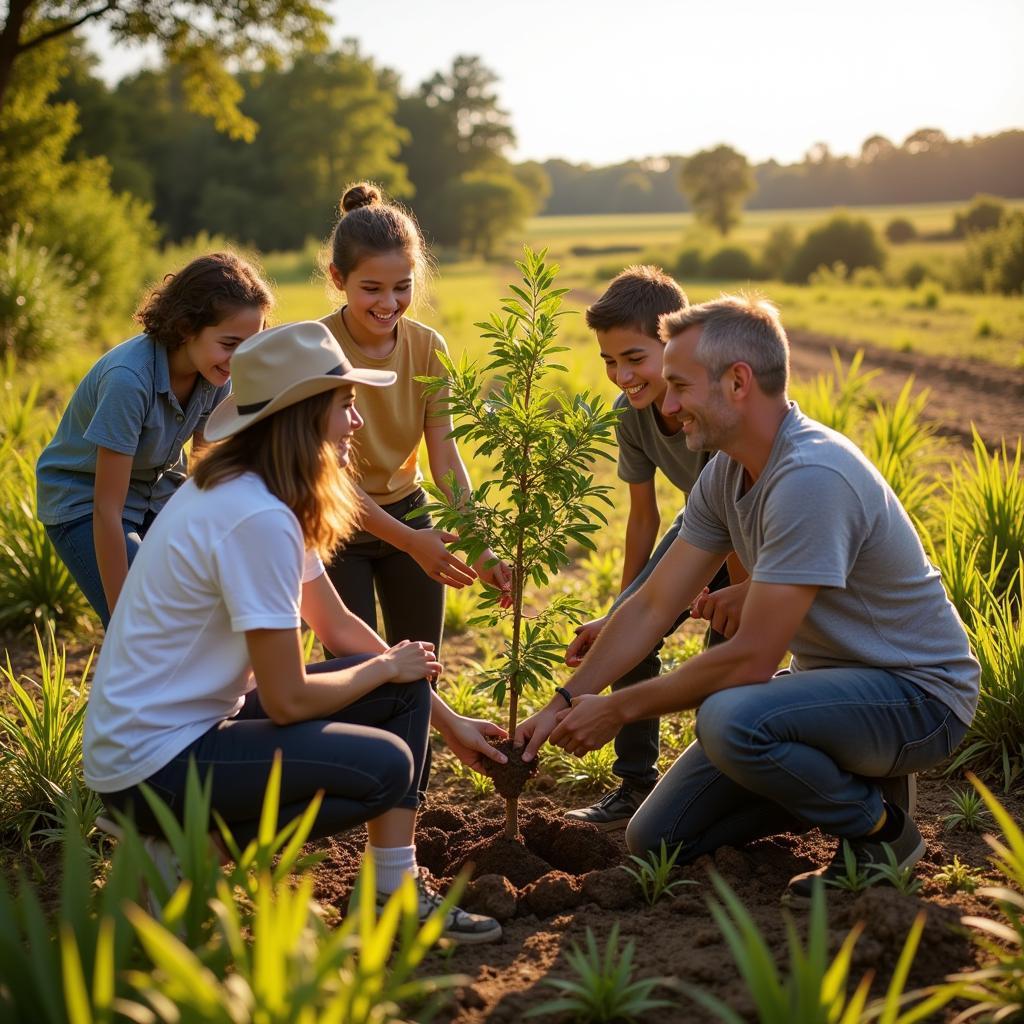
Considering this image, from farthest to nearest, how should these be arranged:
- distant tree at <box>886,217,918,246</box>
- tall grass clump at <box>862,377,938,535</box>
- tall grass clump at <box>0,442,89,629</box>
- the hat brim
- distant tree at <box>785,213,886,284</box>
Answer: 1. distant tree at <box>886,217,918,246</box>
2. distant tree at <box>785,213,886,284</box>
3. tall grass clump at <box>862,377,938,535</box>
4. tall grass clump at <box>0,442,89,629</box>
5. the hat brim

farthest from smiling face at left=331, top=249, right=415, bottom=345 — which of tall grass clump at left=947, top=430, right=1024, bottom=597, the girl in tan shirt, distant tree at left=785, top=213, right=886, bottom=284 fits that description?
distant tree at left=785, top=213, right=886, bottom=284

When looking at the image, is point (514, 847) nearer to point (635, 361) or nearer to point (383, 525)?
point (383, 525)

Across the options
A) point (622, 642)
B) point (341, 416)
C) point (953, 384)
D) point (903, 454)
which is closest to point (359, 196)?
point (341, 416)

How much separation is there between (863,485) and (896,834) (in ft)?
3.39

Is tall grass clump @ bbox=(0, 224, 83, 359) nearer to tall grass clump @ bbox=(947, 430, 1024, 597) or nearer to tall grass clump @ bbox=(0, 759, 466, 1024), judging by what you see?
tall grass clump @ bbox=(947, 430, 1024, 597)

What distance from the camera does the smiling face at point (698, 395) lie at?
118 inches

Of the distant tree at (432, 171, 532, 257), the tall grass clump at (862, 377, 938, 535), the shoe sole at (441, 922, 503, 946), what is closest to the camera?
the shoe sole at (441, 922, 503, 946)

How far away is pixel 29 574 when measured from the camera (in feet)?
18.5

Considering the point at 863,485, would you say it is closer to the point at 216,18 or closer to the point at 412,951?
the point at 412,951

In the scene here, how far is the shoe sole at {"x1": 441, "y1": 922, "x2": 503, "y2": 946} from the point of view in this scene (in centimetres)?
286

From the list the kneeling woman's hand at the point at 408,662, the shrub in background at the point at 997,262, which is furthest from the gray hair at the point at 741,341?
the shrub in background at the point at 997,262

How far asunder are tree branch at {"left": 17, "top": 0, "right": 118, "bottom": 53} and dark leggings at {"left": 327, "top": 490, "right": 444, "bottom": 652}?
40.8 feet

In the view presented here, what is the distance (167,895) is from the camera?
2342 millimetres

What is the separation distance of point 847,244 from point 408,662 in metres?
41.1
